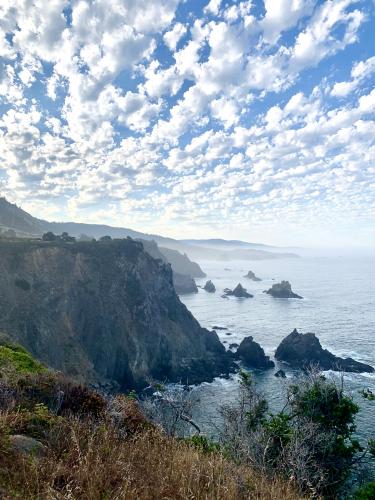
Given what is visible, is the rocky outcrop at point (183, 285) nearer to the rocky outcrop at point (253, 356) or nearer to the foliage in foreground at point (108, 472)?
the rocky outcrop at point (253, 356)

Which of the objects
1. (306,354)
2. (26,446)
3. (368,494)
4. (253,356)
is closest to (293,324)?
(306,354)

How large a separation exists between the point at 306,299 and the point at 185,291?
51064 millimetres

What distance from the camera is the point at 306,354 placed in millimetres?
66875

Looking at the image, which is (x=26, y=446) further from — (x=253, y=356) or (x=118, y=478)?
(x=253, y=356)

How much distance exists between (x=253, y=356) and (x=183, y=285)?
299 ft

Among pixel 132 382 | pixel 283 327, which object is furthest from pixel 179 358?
pixel 283 327

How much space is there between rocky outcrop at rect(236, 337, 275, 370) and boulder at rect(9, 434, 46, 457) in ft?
205

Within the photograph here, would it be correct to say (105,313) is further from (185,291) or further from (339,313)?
(185,291)

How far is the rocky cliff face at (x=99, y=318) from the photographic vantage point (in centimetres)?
5612

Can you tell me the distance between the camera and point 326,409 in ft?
76.1

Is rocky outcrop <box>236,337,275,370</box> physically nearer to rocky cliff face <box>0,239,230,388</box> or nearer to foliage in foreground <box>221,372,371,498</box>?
rocky cliff face <box>0,239,230,388</box>

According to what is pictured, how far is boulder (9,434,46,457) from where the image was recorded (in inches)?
248

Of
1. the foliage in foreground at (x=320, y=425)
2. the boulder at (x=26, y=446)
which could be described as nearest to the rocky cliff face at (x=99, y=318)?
the foliage in foreground at (x=320, y=425)

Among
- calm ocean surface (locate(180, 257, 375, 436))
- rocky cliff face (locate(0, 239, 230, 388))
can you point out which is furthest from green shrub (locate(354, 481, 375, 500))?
rocky cliff face (locate(0, 239, 230, 388))
